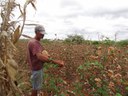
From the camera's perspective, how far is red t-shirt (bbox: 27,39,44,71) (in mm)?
5984

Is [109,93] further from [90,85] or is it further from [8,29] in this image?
[8,29]

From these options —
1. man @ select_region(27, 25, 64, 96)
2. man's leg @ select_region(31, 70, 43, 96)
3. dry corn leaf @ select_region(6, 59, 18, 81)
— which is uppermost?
dry corn leaf @ select_region(6, 59, 18, 81)

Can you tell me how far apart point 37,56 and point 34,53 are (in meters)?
0.14

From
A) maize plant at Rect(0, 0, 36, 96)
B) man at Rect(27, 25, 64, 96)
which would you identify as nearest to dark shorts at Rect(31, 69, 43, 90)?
man at Rect(27, 25, 64, 96)

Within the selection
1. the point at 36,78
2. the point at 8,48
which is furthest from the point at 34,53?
the point at 8,48

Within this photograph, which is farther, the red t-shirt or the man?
the red t-shirt

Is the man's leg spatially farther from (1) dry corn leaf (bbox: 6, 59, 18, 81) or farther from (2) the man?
(1) dry corn leaf (bbox: 6, 59, 18, 81)

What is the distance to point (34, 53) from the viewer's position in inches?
238

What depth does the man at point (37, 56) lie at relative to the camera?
5835 mm

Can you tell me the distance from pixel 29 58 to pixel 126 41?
23727mm

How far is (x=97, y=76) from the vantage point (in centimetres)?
750

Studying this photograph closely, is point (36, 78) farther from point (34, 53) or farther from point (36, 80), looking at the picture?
point (34, 53)

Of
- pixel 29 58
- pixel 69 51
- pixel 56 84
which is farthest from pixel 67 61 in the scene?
pixel 29 58

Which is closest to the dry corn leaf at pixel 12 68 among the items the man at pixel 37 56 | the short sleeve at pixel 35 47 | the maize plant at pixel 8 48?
the maize plant at pixel 8 48
